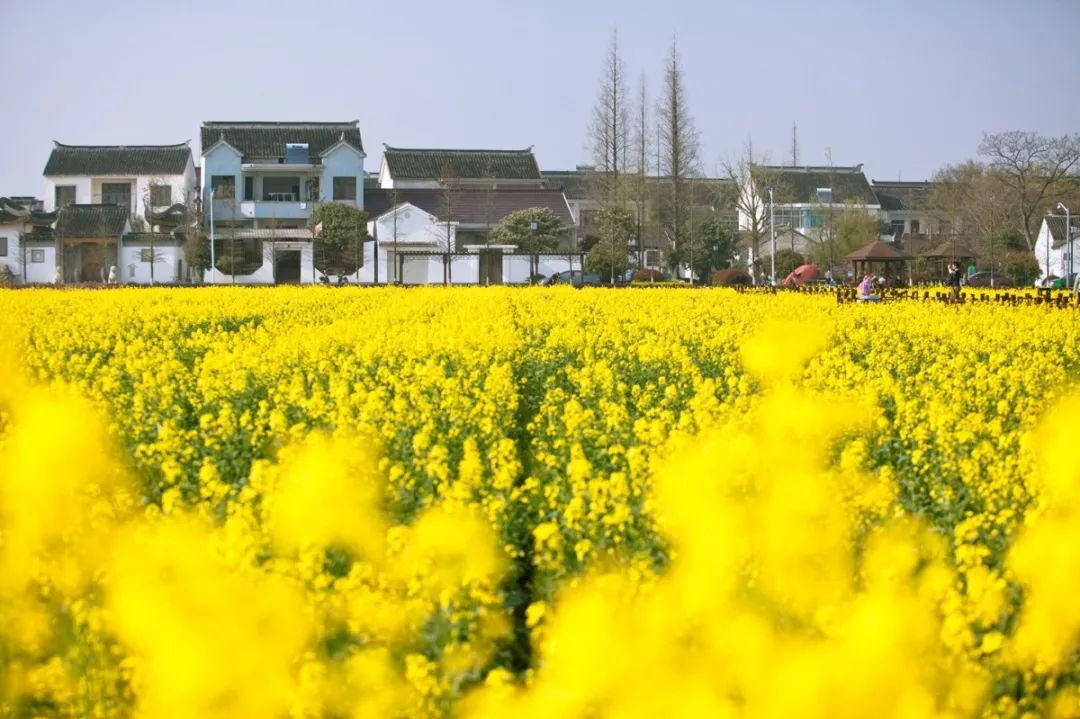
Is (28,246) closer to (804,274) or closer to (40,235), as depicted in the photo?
(40,235)

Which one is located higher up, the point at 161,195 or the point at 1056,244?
the point at 161,195

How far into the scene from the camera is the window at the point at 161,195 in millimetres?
47650

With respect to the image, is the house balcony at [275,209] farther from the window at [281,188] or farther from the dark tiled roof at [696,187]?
the dark tiled roof at [696,187]

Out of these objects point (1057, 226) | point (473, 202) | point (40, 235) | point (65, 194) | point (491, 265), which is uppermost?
point (65, 194)

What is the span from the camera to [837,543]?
3391 mm

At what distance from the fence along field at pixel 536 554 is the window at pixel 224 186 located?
38729 mm

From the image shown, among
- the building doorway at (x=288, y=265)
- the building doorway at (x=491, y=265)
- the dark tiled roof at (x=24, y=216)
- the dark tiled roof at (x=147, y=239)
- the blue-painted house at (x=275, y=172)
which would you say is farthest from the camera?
the blue-painted house at (x=275, y=172)

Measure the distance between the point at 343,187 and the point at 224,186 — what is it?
4197mm

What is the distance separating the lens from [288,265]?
40969 millimetres

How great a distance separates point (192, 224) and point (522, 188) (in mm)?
13065

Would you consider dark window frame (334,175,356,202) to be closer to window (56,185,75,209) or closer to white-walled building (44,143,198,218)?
white-walled building (44,143,198,218)

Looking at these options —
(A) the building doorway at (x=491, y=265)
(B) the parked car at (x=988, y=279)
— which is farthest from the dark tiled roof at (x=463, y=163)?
(B) the parked car at (x=988, y=279)

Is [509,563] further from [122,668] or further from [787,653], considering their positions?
[787,653]

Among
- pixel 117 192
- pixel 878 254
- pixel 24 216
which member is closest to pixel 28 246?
pixel 24 216
